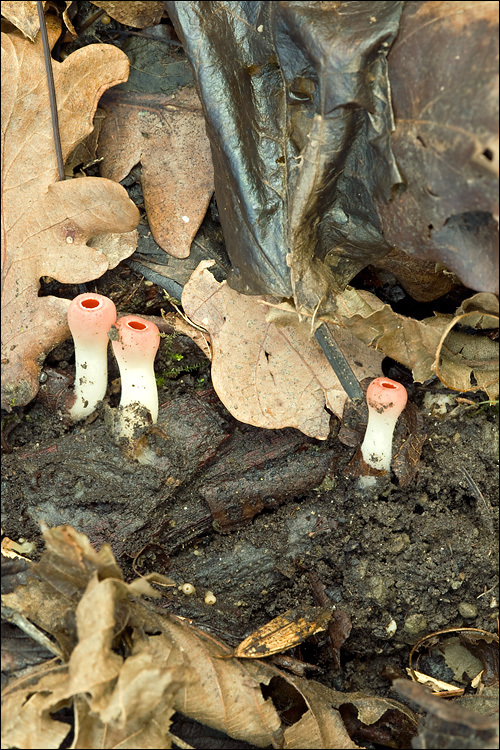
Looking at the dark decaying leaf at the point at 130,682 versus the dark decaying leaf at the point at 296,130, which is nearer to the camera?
the dark decaying leaf at the point at 130,682

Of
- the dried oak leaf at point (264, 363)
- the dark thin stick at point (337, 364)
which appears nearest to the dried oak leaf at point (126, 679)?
the dried oak leaf at point (264, 363)

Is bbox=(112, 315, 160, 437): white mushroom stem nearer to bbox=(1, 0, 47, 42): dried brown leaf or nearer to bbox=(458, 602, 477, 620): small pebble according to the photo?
bbox=(1, 0, 47, 42): dried brown leaf

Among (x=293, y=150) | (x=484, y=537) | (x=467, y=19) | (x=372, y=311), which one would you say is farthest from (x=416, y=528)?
(x=467, y=19)

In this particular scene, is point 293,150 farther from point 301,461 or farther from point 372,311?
point 301,461

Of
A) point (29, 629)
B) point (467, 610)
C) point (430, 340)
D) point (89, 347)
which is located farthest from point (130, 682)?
point (430, 340)

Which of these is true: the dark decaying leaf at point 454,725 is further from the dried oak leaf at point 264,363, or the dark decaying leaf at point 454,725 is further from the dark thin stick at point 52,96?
the dark thin stick at point 52,96

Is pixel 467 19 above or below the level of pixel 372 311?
above

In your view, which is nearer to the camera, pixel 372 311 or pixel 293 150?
pixel 293 150
